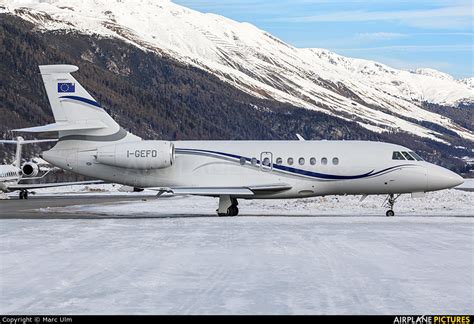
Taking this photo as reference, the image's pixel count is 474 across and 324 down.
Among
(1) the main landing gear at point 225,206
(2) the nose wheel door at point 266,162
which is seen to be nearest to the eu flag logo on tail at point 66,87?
(1) the main landing gear at point 225,206

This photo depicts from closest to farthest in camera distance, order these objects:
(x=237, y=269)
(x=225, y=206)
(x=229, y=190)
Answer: (x=237, y=269) → (x=229, y=190) → (x=225, y=206)

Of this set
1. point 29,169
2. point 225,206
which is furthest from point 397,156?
point 29,169

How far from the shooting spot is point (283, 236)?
22875 mm

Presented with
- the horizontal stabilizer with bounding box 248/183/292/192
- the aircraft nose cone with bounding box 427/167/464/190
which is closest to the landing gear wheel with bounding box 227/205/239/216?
the horizontal stabilizer with bounding box 248/183/292/192

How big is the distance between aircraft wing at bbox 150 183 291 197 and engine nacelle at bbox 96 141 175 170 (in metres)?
1.31

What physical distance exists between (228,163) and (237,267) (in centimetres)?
1859

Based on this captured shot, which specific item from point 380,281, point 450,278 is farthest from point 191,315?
point 450,278

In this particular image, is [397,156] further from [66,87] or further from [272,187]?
[66,87]

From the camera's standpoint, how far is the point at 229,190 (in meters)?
33.3

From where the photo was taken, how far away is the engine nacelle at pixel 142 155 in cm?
3406

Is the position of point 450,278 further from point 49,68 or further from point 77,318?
point 49,68

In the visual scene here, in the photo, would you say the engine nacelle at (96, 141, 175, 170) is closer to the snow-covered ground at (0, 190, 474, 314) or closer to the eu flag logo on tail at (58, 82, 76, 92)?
the eu flag logo on tail at (58, 82, 76, 92)

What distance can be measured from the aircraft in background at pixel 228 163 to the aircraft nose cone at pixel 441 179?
0.04 m

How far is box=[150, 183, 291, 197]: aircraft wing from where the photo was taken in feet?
108
